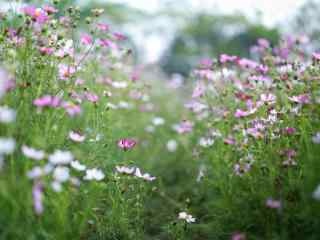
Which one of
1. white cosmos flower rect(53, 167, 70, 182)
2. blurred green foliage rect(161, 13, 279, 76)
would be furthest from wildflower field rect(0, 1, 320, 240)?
blurred green foliage rect(161, 13, 279, 76)

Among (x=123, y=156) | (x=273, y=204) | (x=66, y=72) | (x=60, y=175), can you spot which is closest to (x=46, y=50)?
(x=66, y=72)

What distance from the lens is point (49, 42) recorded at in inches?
82.0

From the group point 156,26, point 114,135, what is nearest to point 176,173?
point 114,135

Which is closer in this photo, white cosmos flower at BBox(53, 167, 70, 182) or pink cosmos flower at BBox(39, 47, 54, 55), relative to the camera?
white cosmos flower at BBox(53, 167, 70, 182)

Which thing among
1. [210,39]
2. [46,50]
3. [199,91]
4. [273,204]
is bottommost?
[273,204]

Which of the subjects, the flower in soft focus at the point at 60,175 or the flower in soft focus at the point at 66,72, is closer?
the flower in soft focus at the point at 60,175

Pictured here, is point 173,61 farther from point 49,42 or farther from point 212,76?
point 49,42

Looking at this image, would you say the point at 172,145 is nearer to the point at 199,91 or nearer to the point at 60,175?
the point at 199,91

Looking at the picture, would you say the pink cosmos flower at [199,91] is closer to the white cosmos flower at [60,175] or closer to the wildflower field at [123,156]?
the wildflower field at [123,156]

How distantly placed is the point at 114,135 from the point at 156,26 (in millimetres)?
7442

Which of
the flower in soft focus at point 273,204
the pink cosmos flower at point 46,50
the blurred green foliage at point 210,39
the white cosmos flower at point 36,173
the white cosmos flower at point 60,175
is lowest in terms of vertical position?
the white cosmos flower at point 36,173


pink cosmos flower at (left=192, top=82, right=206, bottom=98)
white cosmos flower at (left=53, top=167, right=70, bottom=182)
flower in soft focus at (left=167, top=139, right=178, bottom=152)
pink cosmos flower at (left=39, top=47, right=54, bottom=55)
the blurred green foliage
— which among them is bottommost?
white cosmos flower at (left=53, top=167, right=70, bottom=182)

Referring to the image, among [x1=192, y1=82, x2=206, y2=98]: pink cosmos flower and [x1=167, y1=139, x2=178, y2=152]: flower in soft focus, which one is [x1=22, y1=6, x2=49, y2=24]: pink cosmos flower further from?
[x1=167, y1=139, x2=178, y2=152]: flower in soft focus

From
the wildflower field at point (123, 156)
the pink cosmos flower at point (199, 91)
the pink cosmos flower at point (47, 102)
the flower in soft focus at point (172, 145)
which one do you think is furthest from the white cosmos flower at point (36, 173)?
the flower in soft focus at point (172, 145)
